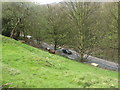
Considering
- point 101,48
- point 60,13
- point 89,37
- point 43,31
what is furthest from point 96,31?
point 43,31

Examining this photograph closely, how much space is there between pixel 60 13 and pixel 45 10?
465 centimetres

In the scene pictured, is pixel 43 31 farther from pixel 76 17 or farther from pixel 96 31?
pixel 96 31

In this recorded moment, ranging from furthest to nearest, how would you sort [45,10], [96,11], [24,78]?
[45,10], [96,11], [24,78]

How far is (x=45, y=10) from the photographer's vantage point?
35156 millimetres

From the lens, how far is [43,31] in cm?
3434

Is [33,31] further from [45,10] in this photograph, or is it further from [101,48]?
[101,48]

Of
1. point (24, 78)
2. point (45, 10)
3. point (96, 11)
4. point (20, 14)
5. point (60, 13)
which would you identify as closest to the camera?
point (24, 78)

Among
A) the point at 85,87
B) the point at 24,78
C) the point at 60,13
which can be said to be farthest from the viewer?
the point at 60,13

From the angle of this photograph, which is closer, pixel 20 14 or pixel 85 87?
pixel 85 87

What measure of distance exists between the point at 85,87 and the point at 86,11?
18246 millimetres

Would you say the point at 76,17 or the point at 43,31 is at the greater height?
the point at 76,17

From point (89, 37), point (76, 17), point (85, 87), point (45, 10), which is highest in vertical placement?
point (45, 10)

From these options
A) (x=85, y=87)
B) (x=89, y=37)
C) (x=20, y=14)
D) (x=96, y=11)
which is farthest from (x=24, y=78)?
(x=20, y=14)

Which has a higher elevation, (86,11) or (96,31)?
(86,11)
